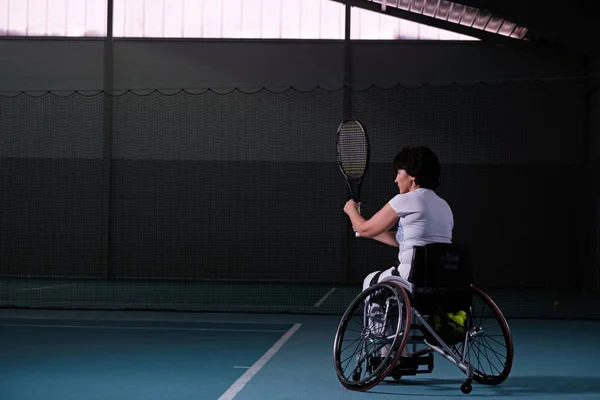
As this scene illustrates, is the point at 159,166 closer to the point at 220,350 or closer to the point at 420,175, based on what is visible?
the point at 220,350

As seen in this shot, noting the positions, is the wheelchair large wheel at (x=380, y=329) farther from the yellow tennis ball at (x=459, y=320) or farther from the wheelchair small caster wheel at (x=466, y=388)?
the wheelchair small caster wheel at (x=466, y=388)

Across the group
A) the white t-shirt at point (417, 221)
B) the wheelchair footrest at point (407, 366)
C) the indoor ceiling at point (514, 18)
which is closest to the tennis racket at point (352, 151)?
the white t-shirt at point (417, 221)

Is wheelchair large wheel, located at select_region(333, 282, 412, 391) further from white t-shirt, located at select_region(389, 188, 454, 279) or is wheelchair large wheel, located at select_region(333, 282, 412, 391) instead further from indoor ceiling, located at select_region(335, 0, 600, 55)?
indoor ceiling, located at select_region(335, 0, 600, 55)

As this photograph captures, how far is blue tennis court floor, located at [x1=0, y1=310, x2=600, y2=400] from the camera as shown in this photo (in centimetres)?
447

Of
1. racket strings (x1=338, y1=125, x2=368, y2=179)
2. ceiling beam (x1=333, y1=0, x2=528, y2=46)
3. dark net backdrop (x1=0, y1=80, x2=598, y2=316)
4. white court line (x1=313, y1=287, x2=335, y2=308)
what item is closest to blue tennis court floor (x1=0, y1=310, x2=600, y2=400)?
racket strings (x1=338, y1=125, x2=368, y2=179)

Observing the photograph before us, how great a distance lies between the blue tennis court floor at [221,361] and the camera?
14.7 ft

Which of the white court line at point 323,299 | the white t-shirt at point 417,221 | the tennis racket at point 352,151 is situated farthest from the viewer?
the white court line at point 323,299

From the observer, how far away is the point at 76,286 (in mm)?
13633

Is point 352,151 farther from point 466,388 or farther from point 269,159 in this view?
point 269,159

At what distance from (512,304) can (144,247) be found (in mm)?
7138

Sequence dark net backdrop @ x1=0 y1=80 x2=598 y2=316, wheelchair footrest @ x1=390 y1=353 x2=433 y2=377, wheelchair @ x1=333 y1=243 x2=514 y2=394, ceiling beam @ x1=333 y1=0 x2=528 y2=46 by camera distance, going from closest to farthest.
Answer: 1. wheelchair @ x1=333 y1=243 x2=514 y2=394
2. wheelchair footrest @ x1=390 y1=353 x2=433 y2=377
3. dark net backdrop @ x1=0 y1=80 x2=598 y2=316
4. ceiling beam @ x1=333 y1=0 x2=528 y2=46

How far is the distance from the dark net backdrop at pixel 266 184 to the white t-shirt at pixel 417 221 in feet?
33.9

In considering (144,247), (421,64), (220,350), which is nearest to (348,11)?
(421,64)

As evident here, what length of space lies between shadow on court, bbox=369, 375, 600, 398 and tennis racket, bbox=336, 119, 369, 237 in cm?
112
